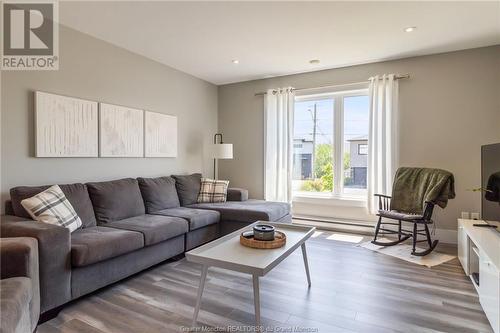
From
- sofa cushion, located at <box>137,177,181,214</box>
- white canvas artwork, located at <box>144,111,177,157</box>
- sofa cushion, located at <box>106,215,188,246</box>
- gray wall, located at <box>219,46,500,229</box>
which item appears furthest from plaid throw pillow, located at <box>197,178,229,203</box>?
gray wall, located at <box>219,46,500,229</box>

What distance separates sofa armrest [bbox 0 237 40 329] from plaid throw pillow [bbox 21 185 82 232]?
0.56m

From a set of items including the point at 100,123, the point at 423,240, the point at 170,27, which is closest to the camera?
the point at 170,27

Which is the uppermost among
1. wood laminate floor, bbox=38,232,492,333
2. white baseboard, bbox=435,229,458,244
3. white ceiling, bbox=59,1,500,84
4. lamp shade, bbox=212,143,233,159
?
white ceiling, bbox=59,1,500,84

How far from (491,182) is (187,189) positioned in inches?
134

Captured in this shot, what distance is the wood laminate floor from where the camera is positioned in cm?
186

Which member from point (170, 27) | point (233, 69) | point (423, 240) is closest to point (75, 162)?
point (170, 27)

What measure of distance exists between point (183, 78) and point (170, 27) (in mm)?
1585

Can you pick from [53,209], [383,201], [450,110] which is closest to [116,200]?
[53,209]

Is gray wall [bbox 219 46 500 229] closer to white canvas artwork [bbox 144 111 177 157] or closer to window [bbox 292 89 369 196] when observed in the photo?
window [bbox 292 89 369 196]

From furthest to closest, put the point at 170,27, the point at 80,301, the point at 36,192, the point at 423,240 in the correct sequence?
the point at 423,240 → the point at 170,27 → the point at 36,192 → the point at 80,301

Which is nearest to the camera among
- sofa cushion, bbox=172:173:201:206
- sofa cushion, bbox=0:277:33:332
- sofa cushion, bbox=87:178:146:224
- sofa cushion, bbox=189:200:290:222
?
sofa cushion, bbox=0:277:33:332

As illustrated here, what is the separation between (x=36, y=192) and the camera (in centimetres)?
245

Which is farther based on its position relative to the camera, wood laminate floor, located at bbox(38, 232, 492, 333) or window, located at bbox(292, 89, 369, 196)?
window, located at bbox(292, 89, 369, 196)

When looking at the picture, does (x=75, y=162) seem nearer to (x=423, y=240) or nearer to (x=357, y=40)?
(x=357, y=40)
